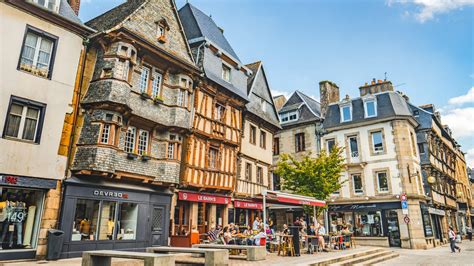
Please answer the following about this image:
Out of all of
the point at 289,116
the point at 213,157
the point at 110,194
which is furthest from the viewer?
the point at 289,116

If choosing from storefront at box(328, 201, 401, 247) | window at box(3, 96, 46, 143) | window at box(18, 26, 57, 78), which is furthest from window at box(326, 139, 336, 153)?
window at box(3, 96, 46, 143)

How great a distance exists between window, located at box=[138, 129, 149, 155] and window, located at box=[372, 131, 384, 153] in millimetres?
17643

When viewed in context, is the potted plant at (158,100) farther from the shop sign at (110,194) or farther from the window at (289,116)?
the window at (289,116)

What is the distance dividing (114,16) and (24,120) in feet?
21.5

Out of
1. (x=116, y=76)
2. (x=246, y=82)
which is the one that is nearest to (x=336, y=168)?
(x=246, y=82)

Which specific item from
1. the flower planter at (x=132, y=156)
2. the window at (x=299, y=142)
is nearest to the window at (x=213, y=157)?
the flower planter at (x=132, y=156)

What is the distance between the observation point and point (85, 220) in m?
11.2

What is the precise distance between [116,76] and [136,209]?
17.0ft

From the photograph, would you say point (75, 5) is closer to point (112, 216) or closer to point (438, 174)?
point (112, 216)

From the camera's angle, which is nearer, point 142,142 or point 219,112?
point 142,142

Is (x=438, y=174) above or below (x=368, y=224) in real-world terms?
above

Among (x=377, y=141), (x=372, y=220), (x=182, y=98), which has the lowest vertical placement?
(x=372, y=220)

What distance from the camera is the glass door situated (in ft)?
72.5

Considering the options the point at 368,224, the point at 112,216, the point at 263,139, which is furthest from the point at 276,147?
the point at 112,216
